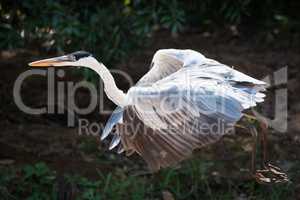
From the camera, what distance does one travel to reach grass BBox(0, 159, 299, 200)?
19.3ft

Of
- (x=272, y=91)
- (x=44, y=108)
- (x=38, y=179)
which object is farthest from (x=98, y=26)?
(x=272, y=91)

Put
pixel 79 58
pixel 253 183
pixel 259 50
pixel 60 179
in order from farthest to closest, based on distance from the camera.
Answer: pixel 259 50
pixel 253 183
pixel 60 179
pixel 79 58

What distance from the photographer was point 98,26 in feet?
22.3

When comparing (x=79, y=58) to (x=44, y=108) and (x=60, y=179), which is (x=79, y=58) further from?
(x=44, y=108)

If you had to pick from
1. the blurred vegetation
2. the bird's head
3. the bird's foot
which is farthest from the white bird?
the blurred vegetation

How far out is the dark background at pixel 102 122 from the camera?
599cm

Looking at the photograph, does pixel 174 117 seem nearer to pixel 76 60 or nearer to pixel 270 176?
pixel 76 60

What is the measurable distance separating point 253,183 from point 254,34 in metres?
3.36

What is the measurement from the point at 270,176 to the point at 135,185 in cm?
106

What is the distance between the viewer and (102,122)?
720 centimetres

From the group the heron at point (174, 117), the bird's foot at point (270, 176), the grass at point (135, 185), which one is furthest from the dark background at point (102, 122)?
the heron at point (174, 117)

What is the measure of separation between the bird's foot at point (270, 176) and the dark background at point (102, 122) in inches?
11.7

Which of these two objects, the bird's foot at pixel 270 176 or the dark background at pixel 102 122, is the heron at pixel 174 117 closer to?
the bird's foot at pixel 270 176

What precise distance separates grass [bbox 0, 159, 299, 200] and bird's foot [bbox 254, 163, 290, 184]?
0.29m
